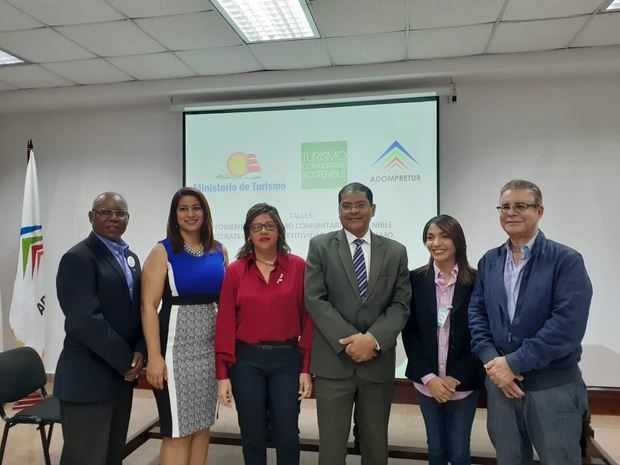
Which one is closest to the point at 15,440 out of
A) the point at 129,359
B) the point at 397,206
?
the point at 129,359

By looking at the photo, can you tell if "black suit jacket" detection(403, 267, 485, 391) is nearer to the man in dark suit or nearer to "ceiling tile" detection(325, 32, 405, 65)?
the man in dark suit

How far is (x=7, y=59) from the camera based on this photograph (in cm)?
379

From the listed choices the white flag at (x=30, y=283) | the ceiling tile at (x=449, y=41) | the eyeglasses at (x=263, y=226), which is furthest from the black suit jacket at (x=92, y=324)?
the ceiling tile at (x=449, y=41)

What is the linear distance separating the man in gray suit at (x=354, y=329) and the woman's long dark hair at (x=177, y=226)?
0.53 meters

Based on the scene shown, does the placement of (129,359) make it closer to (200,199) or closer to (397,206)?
(200,199)

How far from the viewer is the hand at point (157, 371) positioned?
1.97 m

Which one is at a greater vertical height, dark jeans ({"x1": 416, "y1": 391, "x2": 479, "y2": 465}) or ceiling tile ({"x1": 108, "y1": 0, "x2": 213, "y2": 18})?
ceiling tile ({"x1": 108, "y1": 0, "x2": 213, "y2": 18})

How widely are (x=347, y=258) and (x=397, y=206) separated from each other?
2058 mm

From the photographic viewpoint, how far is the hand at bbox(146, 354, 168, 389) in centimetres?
197

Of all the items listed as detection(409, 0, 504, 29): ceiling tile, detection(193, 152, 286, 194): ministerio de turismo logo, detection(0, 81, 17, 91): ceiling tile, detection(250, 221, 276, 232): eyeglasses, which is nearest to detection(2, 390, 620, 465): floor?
detection(250, 221, 276, 232): eyeglasses

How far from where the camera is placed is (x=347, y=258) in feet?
6.75

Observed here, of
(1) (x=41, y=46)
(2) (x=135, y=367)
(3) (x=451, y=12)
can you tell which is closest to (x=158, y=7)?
(1) (x=41, y=46)

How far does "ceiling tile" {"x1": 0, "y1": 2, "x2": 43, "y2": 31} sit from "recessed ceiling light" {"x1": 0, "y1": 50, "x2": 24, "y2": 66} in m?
0.57

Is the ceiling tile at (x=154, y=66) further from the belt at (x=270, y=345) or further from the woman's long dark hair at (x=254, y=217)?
the belt at (x=270, y=345)
